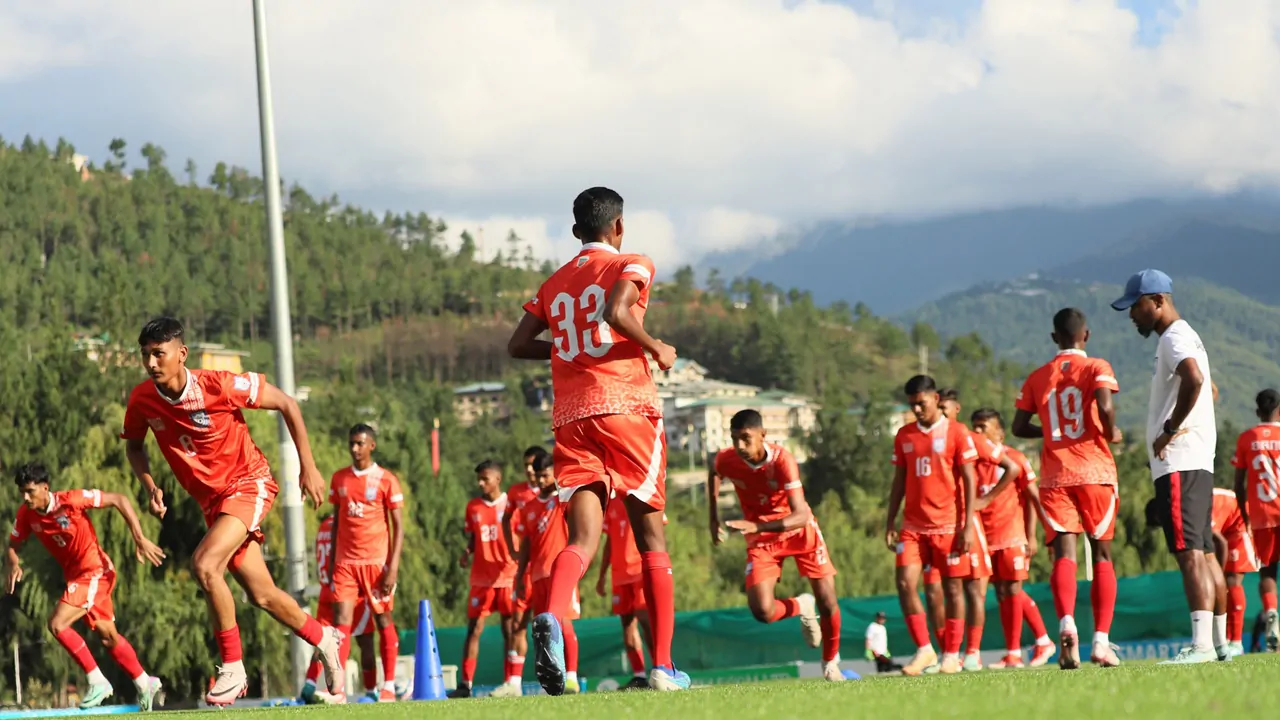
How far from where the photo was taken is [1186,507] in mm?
9000

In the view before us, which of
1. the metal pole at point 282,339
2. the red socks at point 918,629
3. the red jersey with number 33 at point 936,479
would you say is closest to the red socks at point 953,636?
the red socks at point 918,629

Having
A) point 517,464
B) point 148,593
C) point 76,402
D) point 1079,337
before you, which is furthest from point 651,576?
point 517,464

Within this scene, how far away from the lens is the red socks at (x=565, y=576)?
7.57 meters

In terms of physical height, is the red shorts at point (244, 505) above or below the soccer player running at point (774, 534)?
above

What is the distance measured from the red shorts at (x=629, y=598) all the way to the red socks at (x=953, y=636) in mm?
2678

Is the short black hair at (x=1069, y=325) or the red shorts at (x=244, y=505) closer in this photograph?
the red shorts at (x=244, y=505)

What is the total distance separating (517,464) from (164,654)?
7890cm

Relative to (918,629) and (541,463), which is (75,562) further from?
(918,629)

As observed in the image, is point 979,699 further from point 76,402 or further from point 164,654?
point 76,402

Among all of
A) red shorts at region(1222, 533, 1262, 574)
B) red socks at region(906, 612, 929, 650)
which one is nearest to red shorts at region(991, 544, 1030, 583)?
red socks at region(906, 612, 929, 650)

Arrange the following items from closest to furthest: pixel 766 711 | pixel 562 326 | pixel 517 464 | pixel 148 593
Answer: pixel 766 711 < pixel 562 326 < pixel 148 593 < pixel 517 464

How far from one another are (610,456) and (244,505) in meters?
2.63

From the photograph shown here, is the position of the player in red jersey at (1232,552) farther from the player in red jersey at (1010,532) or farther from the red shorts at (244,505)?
the red shorts at (244,505)

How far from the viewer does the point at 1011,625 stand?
48.6 ft
